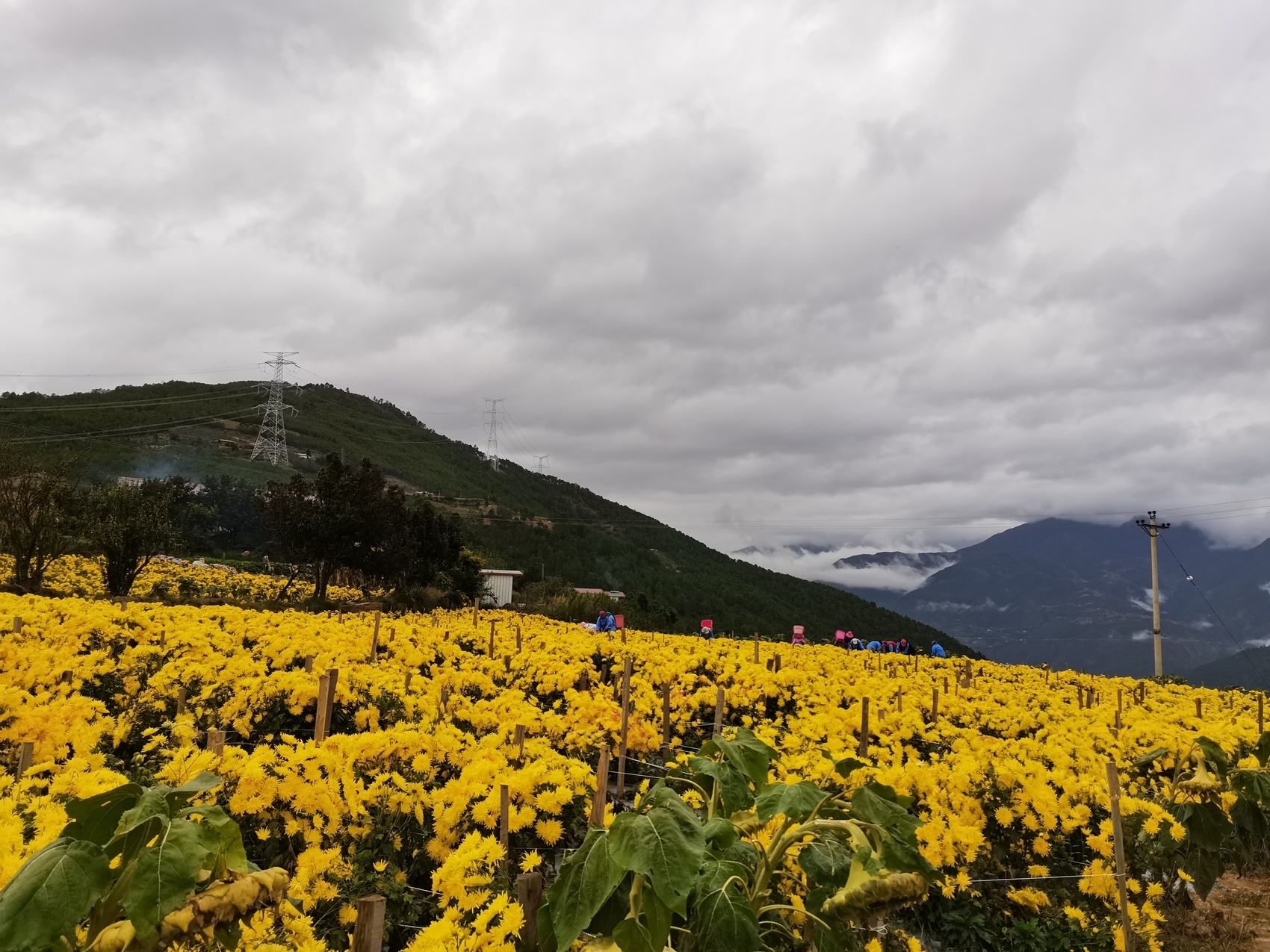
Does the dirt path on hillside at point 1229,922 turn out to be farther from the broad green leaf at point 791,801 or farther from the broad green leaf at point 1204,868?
the broad green leaf at point 791,801

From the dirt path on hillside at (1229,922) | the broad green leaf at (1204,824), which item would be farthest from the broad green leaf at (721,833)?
the dirt path on hillside at (1229,922)

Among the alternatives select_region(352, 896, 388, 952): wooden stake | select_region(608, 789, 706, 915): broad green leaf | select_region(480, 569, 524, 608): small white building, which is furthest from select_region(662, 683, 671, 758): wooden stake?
select_region(480, 569, 524, 608): small white building

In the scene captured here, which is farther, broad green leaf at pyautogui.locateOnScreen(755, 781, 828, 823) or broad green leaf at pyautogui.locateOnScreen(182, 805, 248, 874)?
broad green leaf at pyautogui.locateOnScreen(755, 781, 828, 823)

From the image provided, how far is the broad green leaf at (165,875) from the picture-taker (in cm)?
137

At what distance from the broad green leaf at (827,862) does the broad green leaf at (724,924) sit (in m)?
0.45

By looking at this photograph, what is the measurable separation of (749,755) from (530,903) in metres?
0.97

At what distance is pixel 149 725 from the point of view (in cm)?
635


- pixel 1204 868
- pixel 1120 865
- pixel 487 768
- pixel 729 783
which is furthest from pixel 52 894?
pixel 1204 868

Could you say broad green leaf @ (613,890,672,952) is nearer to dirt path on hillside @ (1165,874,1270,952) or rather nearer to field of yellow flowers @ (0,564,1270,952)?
field of yellow flowers @ (0,564,1270,952)

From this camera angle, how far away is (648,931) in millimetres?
1792

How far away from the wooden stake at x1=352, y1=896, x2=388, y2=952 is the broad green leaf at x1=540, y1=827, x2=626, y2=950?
0.63m

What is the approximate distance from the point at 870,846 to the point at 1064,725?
6840mm

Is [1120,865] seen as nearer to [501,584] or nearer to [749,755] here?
[749,755]

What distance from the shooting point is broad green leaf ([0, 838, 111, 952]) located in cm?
130
